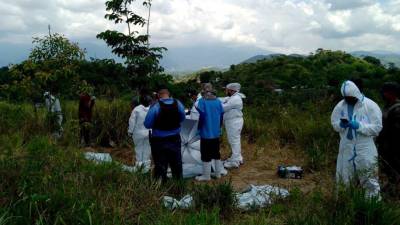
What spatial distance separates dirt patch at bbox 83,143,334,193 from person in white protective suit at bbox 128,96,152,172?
0.41m

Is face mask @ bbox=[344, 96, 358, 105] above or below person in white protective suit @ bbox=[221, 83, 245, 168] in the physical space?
above

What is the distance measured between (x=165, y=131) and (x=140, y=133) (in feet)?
4.87

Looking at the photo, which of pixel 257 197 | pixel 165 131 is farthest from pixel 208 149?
pixel 257 197

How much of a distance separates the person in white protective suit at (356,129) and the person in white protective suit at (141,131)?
3.11 m

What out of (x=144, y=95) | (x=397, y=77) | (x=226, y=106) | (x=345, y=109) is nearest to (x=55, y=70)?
(x=144, y=95)

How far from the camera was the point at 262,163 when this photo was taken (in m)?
8.73

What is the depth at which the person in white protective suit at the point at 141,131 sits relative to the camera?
24.6 feet

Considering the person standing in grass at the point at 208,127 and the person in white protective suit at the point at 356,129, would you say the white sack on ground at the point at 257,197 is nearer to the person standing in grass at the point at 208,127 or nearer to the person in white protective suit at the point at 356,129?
the person in white protective suit at the point at 356,129

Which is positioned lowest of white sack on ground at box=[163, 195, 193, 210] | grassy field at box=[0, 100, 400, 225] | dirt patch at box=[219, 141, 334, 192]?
dirt patch at box=[219, 141, 334, 192]

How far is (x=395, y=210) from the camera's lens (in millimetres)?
4215

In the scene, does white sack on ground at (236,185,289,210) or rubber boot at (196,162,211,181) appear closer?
white sack on ground at (236,185,289,210)

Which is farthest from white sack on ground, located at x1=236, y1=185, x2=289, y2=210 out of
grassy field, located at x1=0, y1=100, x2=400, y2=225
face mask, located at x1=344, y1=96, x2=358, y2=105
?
face mask, located at x1=344, y1=96, x2=358, y2=105

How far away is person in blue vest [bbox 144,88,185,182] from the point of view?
6188mm

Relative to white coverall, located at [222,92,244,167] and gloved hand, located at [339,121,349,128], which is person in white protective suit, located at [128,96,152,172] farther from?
gloved hand, located at [339,121,349,128]
